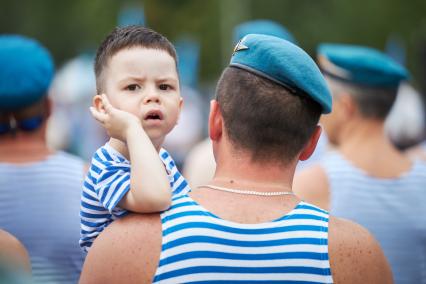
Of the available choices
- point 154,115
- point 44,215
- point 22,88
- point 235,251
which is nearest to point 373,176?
point 44,215

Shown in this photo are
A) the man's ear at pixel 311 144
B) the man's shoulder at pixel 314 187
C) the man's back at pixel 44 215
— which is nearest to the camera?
the man's ear at pixel 311 144

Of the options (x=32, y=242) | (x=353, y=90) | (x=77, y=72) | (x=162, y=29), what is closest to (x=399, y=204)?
(x=353, y=90)

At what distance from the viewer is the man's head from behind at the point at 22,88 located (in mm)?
5547

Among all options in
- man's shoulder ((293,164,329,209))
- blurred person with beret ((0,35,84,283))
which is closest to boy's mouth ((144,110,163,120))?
blurred person with beret ((0,35,84,283))

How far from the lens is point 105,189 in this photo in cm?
368

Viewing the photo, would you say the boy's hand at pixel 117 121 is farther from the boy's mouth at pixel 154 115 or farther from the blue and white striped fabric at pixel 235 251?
the blue and white striped fabric at pixel 235 251

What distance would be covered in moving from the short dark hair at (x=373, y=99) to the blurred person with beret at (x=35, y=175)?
1906 millimetres

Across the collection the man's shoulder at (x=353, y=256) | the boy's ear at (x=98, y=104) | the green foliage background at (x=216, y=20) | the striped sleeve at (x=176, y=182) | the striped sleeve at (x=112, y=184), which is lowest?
the green foliage background at (x=216, y=20)

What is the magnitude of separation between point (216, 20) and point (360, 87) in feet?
114

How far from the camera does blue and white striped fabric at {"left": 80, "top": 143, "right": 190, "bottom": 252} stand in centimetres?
366

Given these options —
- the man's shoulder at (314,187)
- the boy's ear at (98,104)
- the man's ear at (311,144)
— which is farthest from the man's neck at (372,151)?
the boy's ear at (98,104)

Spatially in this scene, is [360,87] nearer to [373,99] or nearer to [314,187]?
[373,99]

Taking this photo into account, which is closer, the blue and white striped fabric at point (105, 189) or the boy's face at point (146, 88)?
the blue and white striped fabric at point (105, 189)

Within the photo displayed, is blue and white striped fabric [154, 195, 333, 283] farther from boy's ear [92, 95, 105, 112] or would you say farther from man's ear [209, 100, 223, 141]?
boy's ear [92, 95, 105, 112]
